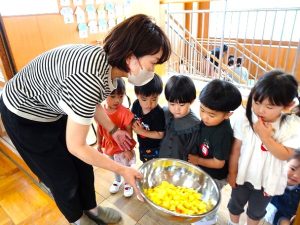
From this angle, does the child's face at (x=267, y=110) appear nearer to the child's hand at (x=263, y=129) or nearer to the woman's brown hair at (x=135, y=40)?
the child's hand at (x=263, y=129)

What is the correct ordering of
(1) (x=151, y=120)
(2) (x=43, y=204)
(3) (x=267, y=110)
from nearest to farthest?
(3) (x=267, y=110)
(1) (x=151, y=120)
(2) (x=43, y=204)

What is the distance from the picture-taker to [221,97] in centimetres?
86

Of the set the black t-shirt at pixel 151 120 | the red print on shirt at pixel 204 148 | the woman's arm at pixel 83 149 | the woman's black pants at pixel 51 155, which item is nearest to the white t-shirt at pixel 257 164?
the red print on shirt at pixel 204 148

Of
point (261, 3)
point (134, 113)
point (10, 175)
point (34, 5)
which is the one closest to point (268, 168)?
point (134, 113)

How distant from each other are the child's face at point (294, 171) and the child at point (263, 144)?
7 centimetres

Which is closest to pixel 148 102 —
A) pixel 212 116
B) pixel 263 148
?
pixel 212 116

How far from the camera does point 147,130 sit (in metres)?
1.10

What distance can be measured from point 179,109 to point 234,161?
317 mm

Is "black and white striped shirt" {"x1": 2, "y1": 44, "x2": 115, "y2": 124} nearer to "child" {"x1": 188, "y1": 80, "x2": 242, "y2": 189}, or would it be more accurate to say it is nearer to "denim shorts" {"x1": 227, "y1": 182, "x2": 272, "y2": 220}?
"child" {"x1": 188, "y1": 80, "x2": 242, "y2": 189}

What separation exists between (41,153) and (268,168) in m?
0.88

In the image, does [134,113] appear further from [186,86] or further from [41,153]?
[41,153]

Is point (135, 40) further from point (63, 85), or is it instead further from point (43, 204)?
point (43, 204)

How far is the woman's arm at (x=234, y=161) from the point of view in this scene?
2.98 ft

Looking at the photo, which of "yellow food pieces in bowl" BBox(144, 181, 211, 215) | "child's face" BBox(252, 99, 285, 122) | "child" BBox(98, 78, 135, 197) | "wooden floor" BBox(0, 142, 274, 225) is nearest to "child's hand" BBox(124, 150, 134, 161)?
"child" BBox(98, 78, 135, 197)
